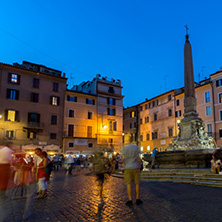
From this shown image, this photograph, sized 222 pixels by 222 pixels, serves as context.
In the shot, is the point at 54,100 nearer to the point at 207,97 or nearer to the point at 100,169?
the point at 207,97

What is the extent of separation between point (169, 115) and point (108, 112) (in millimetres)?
11124

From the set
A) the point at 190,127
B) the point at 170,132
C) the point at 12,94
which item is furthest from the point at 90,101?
the point at 190,127

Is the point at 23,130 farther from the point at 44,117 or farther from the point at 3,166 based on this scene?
the point at 3,166

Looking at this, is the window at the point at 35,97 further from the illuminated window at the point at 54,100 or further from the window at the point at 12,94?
Answer: the illuminated window at the point at 54,100

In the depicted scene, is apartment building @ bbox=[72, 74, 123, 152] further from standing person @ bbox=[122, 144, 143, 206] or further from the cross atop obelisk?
standing person @ bbox=[122, 144, 143, 206]

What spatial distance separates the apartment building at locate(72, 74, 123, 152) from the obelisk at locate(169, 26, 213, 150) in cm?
2579

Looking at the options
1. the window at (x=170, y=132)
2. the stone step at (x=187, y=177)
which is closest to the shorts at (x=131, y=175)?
the stone step at (x=187, y=177)

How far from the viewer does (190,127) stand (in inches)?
543

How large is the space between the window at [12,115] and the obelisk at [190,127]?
1004 inches

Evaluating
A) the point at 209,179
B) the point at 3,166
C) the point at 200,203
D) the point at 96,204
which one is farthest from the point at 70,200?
the point at 209,179

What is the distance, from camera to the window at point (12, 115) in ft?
107

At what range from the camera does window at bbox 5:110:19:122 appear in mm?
32531

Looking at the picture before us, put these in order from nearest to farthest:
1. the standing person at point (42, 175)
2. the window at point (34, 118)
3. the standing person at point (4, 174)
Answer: the standing person at point (4, 174)
the standing person at point (42, 175)
the window at point (34, 118)

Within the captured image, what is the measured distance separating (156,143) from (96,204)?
4011 cm
